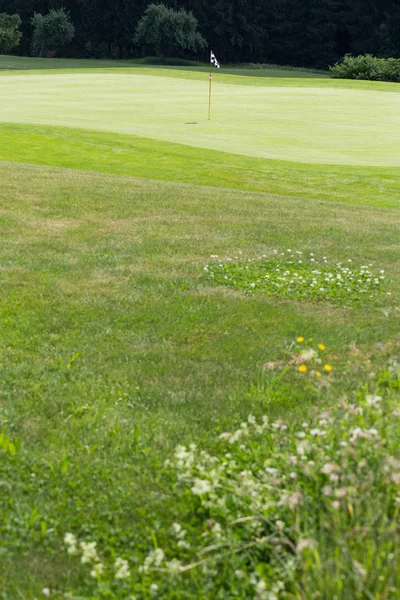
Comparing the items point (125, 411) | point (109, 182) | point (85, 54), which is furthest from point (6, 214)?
point (85, 54)

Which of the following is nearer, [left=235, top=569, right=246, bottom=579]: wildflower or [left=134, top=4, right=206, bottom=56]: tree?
[left=235, top=569, right=246, bottom=579]: wildflower

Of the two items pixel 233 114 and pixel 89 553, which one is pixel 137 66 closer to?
pixel 233 114

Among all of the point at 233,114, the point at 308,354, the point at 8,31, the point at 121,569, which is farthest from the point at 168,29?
the point at 121,569

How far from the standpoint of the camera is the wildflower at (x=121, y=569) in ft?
12.6

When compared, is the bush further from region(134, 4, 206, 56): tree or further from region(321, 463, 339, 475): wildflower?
region(321, 463, 339, 475): wildflower

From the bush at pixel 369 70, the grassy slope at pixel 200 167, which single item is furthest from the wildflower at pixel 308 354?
the bush at pixel 369 70

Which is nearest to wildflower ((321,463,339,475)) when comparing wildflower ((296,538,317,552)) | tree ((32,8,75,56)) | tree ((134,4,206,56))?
wildflower ((296,538,317,552))

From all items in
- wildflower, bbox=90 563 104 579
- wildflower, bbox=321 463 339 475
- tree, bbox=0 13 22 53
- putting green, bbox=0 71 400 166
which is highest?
tree, bbox=0 13 22 53

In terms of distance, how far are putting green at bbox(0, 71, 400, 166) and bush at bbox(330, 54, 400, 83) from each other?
505 inches

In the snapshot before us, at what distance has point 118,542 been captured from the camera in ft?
14.1

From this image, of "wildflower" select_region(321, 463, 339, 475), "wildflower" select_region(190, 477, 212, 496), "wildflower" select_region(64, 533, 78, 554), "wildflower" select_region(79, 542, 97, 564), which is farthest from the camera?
"wildflower" select_region(190, 477, 212, 496)

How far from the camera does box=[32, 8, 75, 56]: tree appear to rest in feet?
258

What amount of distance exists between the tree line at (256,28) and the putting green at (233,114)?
3636 centimetres

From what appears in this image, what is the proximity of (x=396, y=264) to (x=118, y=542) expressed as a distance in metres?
6.87
